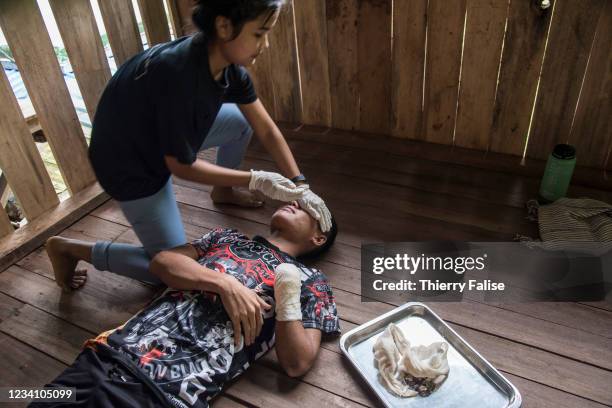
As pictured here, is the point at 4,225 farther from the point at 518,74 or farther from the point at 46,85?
the point at 518,74

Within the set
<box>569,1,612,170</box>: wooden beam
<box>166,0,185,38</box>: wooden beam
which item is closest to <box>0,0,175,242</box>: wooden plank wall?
<box>166,0,185,38</box>: wooden beam

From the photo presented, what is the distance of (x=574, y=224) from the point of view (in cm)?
194

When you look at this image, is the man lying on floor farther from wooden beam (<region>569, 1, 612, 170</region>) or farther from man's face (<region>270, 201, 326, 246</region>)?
wooden beam (<region>569, 1, 612, 170</region>)

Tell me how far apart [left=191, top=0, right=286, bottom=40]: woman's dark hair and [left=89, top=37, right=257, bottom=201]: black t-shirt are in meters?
0.10

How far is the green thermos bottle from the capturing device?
6.81 ft

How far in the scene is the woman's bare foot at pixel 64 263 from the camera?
1.79m

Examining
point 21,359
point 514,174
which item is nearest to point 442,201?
point 514,174

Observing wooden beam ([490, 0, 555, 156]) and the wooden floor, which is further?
wooden beam ([490, 0, 555, 156])

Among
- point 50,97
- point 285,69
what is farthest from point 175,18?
point 50,97

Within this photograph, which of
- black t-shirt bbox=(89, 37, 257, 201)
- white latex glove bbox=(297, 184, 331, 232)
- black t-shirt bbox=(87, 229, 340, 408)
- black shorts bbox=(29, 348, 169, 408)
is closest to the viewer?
black shorts bbox=(29, 348, 169, 408)

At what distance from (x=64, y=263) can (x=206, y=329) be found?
77 centimetres

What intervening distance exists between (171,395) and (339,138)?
1831 millimetres

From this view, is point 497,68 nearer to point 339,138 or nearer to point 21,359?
point 339,138

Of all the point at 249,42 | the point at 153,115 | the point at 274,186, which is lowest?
the point at 274,186
